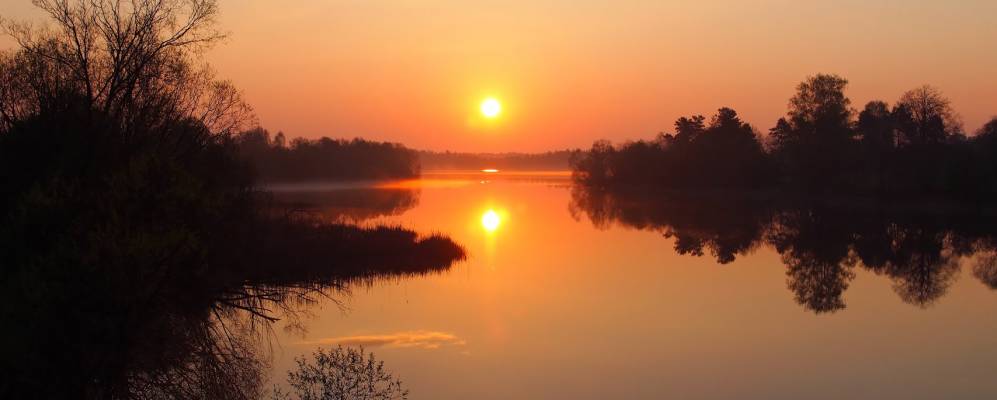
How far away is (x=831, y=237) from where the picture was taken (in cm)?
4525

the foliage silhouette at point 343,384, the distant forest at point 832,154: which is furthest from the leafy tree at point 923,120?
the foliage silhouette at point 343,384

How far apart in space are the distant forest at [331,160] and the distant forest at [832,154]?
58.4 m

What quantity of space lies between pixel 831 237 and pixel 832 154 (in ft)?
121

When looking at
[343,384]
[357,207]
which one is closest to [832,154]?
[357,207]

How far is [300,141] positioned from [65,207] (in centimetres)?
15472

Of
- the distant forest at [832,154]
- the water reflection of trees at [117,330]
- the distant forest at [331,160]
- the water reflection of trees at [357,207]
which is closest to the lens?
the water reflection of trees at [117,330]

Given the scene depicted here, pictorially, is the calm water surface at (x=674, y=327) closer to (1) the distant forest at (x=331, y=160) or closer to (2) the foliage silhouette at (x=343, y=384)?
(2) the foliage silhouette at (x=343, y=384)

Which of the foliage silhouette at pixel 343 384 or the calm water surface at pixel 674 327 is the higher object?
the foliage silhouette at pixel 343 384

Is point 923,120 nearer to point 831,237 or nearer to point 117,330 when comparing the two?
point 831,237

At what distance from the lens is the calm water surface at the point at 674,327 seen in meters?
16.3

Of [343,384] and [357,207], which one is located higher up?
[343,384]

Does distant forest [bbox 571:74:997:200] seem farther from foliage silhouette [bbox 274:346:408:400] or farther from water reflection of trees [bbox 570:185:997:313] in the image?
foliage silhouette [bbox 274:346:408:400]

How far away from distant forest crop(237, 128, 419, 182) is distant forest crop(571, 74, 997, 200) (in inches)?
2299

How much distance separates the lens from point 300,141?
530 feet
